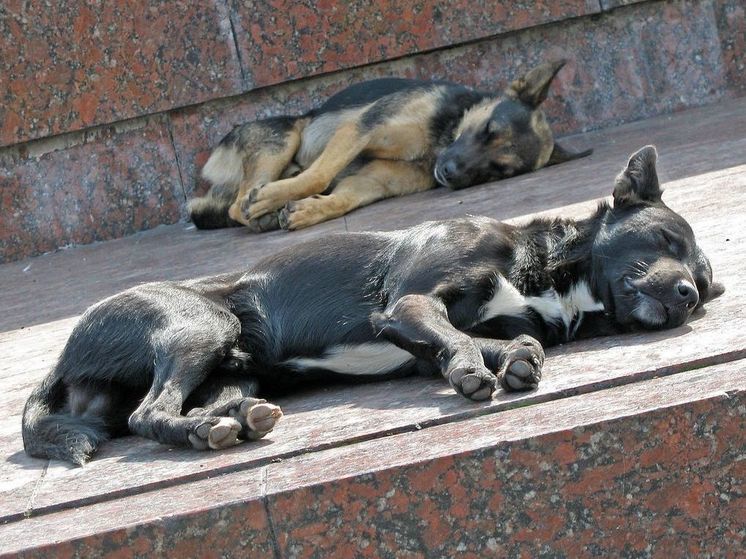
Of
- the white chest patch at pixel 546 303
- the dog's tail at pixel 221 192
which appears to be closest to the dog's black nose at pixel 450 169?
the dog's tail at pixel 221 192

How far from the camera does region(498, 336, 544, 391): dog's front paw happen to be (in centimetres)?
324

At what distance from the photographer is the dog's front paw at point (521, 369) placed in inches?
128

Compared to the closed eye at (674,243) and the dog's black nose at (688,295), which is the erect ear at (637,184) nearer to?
the closed eye at (674,243)

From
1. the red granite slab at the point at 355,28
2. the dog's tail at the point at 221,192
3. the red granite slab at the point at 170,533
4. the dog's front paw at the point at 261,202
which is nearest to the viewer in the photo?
the red granite slab at the point at 170,533

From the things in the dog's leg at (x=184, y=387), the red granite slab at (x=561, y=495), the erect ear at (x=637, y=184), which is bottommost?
the red granite slab at (x=561, y=495)

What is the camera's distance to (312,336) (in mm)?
3973

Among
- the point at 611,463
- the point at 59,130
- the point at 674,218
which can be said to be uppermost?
the point at 59,130

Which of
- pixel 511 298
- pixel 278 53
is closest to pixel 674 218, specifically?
pixel 511 298

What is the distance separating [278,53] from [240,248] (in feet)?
5.92

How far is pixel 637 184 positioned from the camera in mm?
4230

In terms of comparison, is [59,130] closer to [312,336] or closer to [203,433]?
[312,336]

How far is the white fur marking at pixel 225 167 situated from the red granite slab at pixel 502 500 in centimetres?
482

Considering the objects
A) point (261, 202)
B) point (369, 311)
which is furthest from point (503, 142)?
point (369, 311)

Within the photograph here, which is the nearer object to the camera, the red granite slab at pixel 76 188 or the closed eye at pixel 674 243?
the closed eye at pixel 674 243
